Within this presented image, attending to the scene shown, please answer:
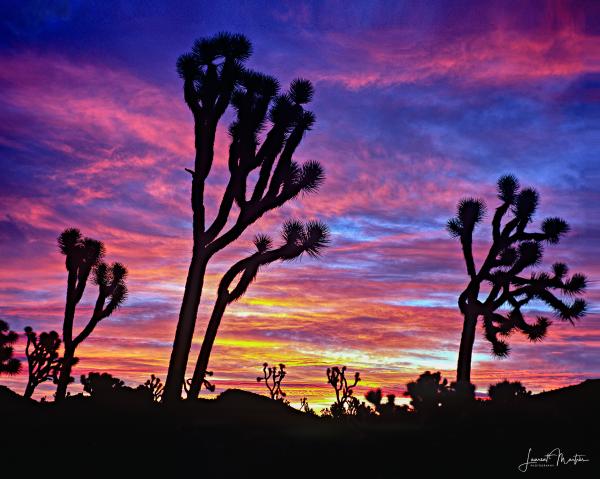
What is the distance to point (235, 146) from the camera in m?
18.9

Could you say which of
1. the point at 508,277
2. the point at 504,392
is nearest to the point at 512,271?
the point at 508,277

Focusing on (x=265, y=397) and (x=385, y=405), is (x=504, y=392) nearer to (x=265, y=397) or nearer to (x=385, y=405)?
(x=385, y=405)

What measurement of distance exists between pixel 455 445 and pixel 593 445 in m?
1.69

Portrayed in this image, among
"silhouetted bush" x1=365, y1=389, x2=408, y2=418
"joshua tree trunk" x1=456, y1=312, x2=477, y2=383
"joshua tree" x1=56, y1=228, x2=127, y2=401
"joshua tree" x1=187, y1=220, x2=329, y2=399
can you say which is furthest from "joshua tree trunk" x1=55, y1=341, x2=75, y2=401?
"silhouetted bush" x1=365, y1=389, x2=408, y2=418

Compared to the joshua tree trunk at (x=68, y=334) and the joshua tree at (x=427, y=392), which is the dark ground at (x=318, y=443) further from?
the joshua tree trunk at (x=68, y=334)

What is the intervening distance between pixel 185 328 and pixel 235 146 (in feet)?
16.8

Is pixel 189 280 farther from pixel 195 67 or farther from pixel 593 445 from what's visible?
pixel 593 445

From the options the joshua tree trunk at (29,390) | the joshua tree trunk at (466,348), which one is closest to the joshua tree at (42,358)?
the joshua tree trunk at (29,390)

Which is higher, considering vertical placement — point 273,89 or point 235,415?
point 273,89

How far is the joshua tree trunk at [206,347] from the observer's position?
19109 millimetres

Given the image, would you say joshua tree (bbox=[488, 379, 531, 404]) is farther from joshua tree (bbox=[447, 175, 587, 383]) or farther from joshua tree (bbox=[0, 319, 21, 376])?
joshua tree (bbox=[0, 319, 21, 376])

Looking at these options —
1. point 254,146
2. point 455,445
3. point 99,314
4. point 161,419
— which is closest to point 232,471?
point 455,445

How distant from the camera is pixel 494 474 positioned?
7.64m

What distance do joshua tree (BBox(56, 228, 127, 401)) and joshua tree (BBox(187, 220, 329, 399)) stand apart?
6854 mm
